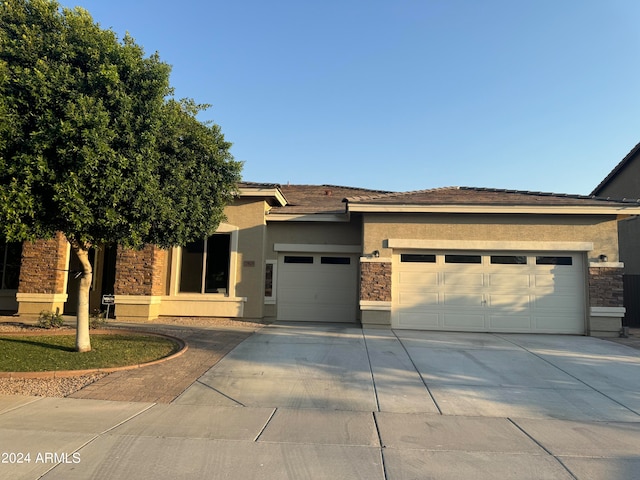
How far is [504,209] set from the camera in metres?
12.4

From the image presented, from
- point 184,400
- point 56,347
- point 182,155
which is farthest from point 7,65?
point 184,400

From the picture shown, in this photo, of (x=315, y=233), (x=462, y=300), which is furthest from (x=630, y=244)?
(x=315, y=233)

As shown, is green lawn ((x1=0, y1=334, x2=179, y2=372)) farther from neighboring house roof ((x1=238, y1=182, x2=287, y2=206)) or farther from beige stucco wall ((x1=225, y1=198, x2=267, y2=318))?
neighboring house roof ((x1=238, y1=182, x2=287, y2=206))

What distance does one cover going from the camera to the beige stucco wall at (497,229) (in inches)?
488

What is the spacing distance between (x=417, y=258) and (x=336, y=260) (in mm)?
2760

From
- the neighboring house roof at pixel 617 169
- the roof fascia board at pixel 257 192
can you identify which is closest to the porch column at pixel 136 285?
the roof fascia board at pixel 257 192

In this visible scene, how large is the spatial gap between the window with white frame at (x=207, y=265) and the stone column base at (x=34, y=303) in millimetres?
3813

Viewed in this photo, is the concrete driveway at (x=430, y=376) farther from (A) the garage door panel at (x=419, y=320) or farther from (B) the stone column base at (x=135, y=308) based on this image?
(B) the stone column base at (x=135, y=308)

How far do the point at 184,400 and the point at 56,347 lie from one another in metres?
4.30

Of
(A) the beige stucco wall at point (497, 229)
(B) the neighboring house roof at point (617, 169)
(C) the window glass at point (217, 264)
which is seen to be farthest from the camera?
(B) the neighboring house roof at point (617, 169)

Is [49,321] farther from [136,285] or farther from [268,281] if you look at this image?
[268,281]

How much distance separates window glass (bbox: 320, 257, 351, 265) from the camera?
→ 14258mm

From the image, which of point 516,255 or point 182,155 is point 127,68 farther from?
point 516,255

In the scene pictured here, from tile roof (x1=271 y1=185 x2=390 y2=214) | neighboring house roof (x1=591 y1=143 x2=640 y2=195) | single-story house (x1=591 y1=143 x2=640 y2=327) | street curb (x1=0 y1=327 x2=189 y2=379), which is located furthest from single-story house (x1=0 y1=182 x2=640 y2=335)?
neighboring house roof (x1=591 y1=143 x2=640 y2=195)
